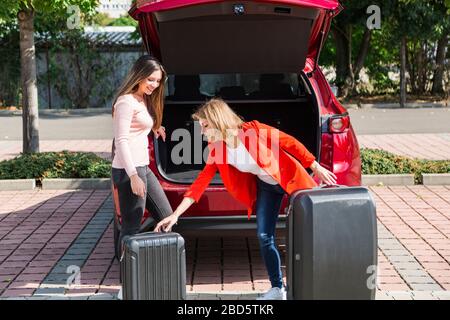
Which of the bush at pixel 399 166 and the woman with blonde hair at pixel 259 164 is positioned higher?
the woman with blonde hair at pixel 259 164

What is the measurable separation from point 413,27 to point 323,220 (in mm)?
18827

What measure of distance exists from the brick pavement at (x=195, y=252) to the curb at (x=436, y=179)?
0.36m

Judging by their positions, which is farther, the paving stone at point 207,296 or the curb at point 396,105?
Answer: the curb at point 396,105

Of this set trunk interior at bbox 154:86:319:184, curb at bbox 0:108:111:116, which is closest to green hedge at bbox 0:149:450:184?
trunk interior at bbox 154:86:319:184

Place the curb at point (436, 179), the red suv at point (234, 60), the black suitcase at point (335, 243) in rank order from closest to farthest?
1. the black suitcase at point (335, 243)
2. the red suv at point (234, 60)
3. the curb at point (436, 179)

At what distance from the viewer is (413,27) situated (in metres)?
21.8

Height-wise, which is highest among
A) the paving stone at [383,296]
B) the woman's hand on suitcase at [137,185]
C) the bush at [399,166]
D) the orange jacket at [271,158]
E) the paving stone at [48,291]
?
the orange jacket at [271,158]

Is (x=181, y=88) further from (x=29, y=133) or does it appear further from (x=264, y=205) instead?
(x=29, y=133)

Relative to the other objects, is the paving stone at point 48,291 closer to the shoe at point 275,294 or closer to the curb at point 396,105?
the shoe at point 275,294

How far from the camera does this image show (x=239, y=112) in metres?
7.44

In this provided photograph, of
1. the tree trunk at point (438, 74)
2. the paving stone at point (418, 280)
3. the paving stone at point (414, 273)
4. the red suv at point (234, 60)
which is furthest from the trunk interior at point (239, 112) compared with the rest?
the tree trunk at point (438, 74)

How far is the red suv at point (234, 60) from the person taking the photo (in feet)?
17.6

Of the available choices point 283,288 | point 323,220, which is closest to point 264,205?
point 283,288

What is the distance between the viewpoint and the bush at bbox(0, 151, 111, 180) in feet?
31.2
